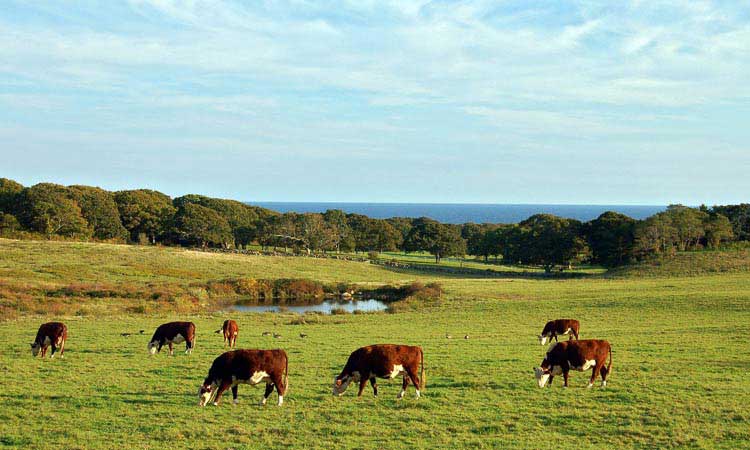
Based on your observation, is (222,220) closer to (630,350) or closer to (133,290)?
(133,290)

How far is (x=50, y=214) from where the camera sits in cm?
9300

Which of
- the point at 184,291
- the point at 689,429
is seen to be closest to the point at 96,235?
the point at 184,291

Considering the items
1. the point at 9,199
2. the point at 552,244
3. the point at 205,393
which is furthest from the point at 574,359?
the point at 9,199

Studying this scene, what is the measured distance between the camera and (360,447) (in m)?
11.4

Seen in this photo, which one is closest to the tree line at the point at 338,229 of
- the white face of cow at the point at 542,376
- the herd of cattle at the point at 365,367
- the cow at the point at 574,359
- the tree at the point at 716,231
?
the tree at the point at 716,231

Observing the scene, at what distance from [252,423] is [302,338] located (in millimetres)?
14032

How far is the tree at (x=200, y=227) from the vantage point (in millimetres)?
102938

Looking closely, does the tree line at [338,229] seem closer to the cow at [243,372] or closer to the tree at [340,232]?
the tree at [340,232]

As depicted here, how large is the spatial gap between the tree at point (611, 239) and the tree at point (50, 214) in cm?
8148

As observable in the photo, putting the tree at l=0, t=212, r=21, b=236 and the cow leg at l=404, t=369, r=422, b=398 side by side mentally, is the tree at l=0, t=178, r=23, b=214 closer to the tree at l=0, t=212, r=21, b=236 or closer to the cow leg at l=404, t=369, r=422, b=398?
the tree at l=0, t=212, r=21, b=236

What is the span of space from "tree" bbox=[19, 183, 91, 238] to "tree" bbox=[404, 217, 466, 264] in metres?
58.2

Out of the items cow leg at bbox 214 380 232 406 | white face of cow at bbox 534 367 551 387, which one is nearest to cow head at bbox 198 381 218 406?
cow leg at bbox 214 380 232 406

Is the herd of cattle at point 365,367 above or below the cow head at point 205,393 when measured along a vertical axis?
above

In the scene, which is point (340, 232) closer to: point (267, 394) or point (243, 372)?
point (267, 394)
